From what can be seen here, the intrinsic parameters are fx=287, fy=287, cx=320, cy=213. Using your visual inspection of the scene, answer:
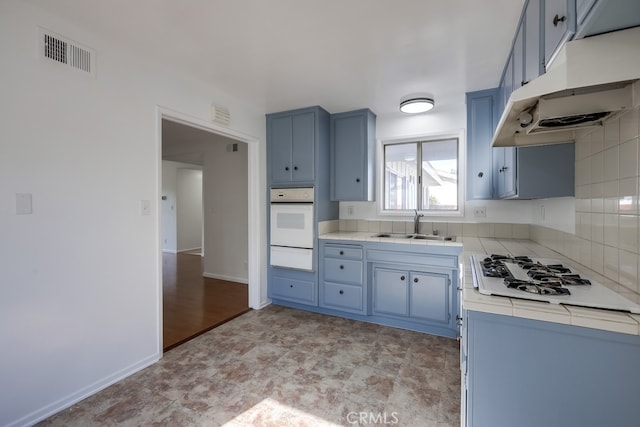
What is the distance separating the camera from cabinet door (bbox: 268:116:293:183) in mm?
3371

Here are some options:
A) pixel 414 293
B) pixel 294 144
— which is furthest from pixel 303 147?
pixel 414 293

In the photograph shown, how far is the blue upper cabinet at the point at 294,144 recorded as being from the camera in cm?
324

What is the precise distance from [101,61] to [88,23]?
0.22 meters

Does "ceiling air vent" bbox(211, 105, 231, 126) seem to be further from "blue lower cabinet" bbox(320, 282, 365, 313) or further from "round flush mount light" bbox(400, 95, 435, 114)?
"blue lower cabinet" bbox(320, 282, 365, 313)

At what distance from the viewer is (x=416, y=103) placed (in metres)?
2.78

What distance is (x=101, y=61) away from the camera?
1.91m

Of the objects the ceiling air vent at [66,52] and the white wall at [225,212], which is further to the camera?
the white wall at [225,212]

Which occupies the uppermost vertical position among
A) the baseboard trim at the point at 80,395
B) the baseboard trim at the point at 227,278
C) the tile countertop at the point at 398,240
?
the tile countertop at the point at 398,240

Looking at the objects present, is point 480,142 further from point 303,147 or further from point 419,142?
point 303,147

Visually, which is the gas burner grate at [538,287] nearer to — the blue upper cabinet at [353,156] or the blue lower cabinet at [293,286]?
the blue upper cabinet at [353,156]

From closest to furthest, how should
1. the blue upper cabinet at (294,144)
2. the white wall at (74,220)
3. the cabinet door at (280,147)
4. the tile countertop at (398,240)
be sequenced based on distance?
the white wall at (74,220) < the tile countertop at (398,240) < the blue upper cabinet at (294,144) < the cabinet door at (280,147)

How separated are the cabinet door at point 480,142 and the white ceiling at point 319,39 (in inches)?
5.7

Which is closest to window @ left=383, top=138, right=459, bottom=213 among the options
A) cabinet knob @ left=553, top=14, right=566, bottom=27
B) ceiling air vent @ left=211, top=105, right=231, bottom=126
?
ceiling air vent @ left=211, top=105, right=231, bottom=126

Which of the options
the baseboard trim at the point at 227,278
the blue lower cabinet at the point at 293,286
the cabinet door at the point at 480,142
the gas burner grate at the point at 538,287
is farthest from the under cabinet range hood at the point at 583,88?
the baseboard trim at the point at 227,278
